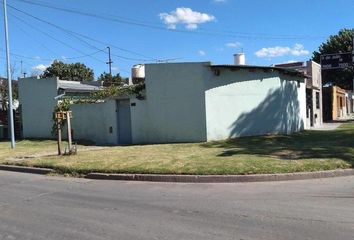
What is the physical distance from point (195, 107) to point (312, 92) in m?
17.0

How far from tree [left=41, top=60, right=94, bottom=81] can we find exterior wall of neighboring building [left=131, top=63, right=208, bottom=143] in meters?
50.9

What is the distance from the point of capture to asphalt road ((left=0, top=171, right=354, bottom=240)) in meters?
7.11

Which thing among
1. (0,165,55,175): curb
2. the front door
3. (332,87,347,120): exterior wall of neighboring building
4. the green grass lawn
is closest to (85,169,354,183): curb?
the green grass lawn

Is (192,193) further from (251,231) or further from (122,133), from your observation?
(122,133)

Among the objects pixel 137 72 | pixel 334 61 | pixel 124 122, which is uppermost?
pixel 334 61

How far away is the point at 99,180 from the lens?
13258 mm

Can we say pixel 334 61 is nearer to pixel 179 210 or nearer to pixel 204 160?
pixel 204 160

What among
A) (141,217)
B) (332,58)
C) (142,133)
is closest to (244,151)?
(142,133)

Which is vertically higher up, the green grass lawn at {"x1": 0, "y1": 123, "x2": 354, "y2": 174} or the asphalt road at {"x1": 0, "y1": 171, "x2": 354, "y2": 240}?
the green grass lawn at {"x1": 0, "y1": 123, "x2": 354, "y2": 174}

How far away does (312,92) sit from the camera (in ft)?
118

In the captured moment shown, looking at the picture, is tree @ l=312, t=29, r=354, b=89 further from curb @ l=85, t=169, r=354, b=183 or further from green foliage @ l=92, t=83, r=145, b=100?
curb @ l=85, t=169, r=354, b=183

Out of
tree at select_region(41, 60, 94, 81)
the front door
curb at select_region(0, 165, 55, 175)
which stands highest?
tree at select_region(41, 60, 94, 81)

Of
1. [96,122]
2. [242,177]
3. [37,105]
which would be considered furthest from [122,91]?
[242,177]

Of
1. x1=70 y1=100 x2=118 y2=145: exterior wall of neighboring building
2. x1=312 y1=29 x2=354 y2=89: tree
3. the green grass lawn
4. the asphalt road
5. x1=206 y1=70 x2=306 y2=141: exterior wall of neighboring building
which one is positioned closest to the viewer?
the asphalt road
